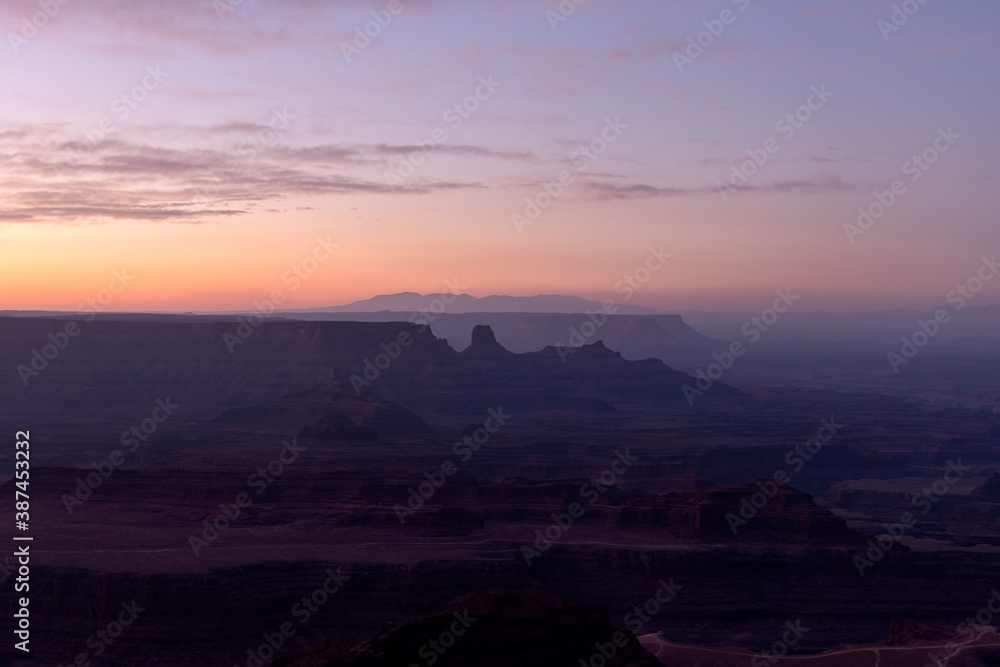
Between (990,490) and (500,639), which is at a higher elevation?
(990,490)

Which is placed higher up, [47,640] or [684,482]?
[684,482]

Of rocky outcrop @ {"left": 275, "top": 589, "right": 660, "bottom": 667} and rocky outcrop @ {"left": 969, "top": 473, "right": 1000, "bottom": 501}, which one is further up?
rocky outcrop @ {"left": 969, "top": 473, "right": 1000, "bottom": 501}

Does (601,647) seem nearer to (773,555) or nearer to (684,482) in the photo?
(773,555)

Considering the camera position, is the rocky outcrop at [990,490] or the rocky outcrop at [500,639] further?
the rocky outcrop at [990,490]

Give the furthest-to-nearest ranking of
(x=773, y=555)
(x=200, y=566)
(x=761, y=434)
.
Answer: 1. (x=761, y=434)
2. (x=773, y=555)
3. (x=200, y=566)

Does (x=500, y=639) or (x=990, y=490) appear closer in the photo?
(x=500, y=639)

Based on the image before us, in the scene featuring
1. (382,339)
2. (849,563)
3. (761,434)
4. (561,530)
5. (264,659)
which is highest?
(382,339)

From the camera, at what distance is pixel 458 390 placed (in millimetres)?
163750

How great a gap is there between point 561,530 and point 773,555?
13183 millimetres

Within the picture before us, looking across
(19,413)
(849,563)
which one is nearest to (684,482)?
(849,563)

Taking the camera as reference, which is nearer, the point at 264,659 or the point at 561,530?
the point at 264,659

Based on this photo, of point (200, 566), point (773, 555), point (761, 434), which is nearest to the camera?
A: point (200, 566)

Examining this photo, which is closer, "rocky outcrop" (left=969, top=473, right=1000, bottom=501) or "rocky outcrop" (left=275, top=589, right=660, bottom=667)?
"rocky outcrop" (left=275, top=589, right=660, bottom=667)

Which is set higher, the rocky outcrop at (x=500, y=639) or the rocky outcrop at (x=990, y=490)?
the rocky outcrop at (x=990, y=490)
